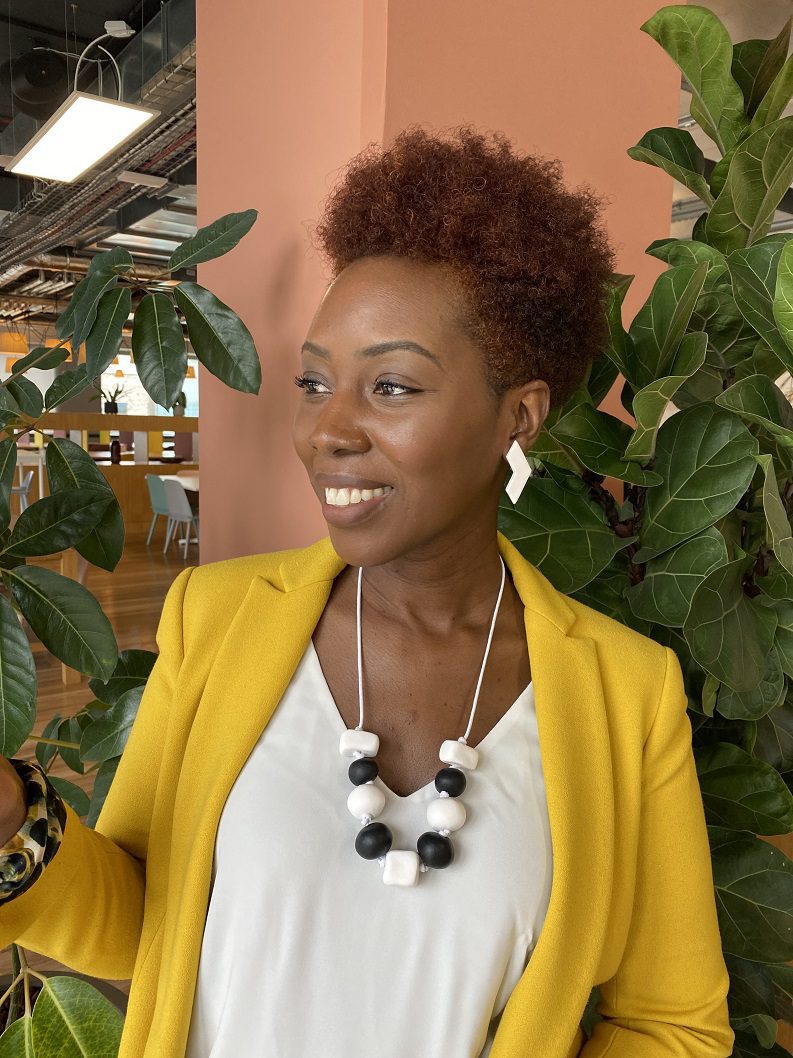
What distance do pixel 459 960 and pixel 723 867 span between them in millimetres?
579

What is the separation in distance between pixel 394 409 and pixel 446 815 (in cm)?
41

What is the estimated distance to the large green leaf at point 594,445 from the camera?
117 cm

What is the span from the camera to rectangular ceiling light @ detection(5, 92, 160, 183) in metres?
4.45

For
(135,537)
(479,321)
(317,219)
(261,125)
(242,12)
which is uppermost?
(242,12)

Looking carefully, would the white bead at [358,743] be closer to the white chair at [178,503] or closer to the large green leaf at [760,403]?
the large green leaf at [760,403]

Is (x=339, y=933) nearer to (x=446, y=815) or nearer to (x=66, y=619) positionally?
(x=446, y=815)

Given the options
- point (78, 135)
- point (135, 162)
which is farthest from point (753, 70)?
point (135, 162)

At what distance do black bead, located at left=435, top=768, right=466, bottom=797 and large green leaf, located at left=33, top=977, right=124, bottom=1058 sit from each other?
0.53 metres

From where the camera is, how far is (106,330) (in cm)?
144

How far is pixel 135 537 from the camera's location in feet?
34.0

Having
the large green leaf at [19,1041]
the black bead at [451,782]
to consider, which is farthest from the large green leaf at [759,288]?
the large green leaf at [19,1041]

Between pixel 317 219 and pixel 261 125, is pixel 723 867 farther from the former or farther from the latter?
pixel 261 125

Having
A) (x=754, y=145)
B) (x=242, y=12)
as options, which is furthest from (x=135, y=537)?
(x=754, y=145)

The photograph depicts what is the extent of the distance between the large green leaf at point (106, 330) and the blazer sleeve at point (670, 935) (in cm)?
104
